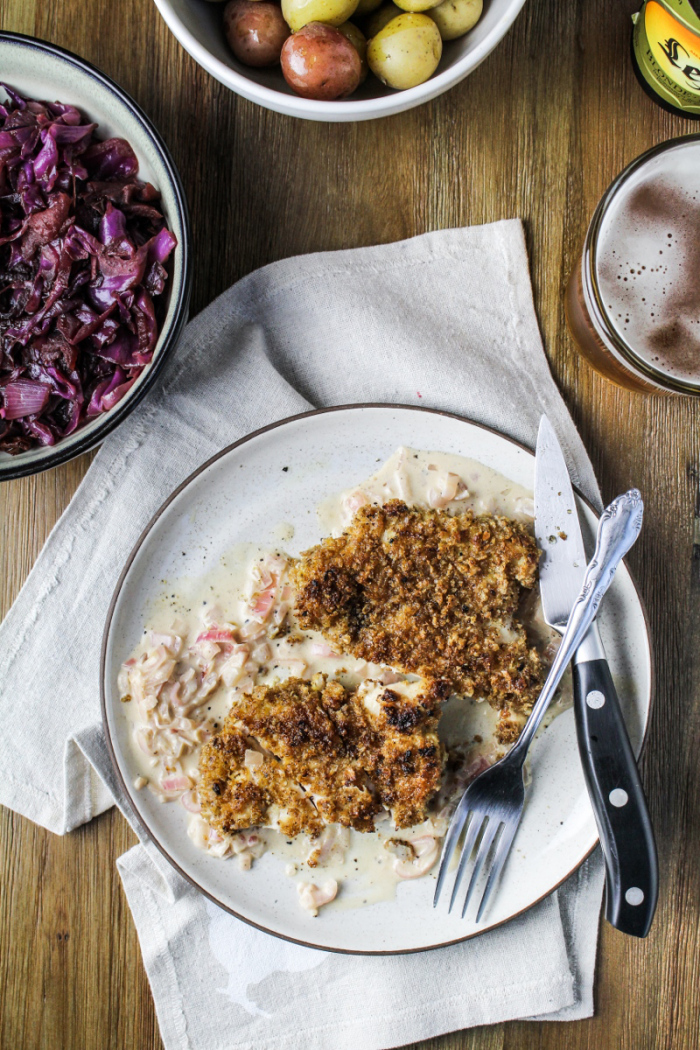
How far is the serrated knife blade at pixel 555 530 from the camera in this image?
2.23m

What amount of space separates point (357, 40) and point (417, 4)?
17cm

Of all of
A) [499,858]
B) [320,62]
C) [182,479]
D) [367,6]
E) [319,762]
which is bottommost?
[499,858]

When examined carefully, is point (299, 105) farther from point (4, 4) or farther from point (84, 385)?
point (4, 4)

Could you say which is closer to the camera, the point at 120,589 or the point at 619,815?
the point at 619,815

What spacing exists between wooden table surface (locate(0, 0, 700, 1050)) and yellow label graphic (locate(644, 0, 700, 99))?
20cm

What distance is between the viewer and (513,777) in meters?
2.23

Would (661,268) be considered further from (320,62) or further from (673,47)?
(320,62)

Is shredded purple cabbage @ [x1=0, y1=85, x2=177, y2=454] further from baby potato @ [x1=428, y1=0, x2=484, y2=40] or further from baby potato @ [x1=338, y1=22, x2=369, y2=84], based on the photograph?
baby potato @ [x1=428, y1=0, x2=484, y2=40]

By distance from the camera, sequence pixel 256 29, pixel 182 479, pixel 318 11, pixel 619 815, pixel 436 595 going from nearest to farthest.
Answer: pixel 318 11 → pixel 256 29 → pixel 619 815 → pixel 436 595 → pixel 182 479

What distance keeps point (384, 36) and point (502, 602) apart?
4.82ft

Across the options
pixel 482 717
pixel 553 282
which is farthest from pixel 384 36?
pixel 482 717

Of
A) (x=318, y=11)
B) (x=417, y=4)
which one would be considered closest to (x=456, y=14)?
(x=417, y=4)

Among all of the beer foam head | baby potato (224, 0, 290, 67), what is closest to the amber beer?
the beer foam head

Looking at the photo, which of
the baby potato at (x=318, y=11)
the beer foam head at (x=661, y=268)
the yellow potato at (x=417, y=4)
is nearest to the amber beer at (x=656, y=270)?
the beer foam head at (x=661, y=268)
